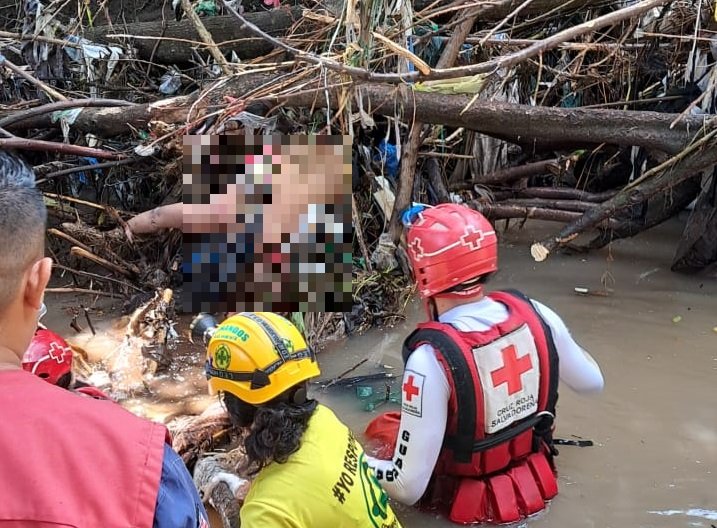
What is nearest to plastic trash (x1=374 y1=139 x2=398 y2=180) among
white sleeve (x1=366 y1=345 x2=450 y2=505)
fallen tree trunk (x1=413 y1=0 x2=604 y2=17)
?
fallen tree trunk (x1=413 y1=0 x2=604 y2=17)

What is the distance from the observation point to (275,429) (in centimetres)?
199

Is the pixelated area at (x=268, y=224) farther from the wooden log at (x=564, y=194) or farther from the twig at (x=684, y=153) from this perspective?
the wooden log at (x=564, y=194)

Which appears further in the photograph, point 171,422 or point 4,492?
point 171,422

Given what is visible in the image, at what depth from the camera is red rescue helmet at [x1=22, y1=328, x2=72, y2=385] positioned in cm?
262

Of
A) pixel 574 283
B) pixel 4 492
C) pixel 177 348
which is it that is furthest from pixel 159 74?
pixel 4 492

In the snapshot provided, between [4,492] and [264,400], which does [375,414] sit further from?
[4,492]

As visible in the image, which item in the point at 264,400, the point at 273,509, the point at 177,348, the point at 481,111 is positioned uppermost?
the point at 481,111

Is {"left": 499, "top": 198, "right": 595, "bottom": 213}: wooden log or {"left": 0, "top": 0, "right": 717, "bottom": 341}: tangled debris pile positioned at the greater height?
{"left": 0, "top": 0, "right": 717, "bottom": 341}: tangled debris pile

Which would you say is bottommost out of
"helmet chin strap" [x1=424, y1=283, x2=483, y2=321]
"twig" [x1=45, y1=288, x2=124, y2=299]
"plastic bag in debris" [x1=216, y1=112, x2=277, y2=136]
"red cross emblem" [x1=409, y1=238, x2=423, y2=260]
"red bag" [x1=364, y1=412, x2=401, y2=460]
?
"twig" [x1=45, y1=288, x2=124, y2=299]

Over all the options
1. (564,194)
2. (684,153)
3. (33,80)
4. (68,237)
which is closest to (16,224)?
(684,153)

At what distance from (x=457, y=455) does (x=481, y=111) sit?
8.22 feet

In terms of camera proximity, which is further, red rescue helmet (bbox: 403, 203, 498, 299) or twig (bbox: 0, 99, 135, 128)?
twig (bbox: 0, 99, 135, 128)

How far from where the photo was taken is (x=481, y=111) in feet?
14.2

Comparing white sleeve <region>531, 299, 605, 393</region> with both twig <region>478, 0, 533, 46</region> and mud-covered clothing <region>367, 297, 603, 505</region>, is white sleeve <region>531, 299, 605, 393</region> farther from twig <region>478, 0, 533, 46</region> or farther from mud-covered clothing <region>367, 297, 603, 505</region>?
twig <region>478, 0, 533, 46</region>
